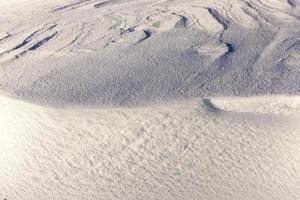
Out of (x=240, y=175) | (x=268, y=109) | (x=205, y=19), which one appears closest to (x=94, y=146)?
(x=240, y=175)

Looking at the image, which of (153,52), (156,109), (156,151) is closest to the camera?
(156,151)

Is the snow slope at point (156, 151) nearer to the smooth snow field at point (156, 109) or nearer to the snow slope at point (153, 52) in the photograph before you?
the smooth snow field at point (156, 109)

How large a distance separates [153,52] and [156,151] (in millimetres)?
1190

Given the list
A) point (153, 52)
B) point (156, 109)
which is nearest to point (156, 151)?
point (156, 109)

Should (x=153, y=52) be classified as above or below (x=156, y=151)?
above

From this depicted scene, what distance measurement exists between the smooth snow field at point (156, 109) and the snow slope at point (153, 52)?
0.01 metres

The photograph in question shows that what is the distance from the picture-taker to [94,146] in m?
3.24

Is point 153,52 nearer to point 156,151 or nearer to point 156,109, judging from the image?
point 156,109

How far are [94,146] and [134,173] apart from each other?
36cm

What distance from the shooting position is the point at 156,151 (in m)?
3.17

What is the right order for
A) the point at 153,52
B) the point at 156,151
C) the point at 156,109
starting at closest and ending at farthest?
the point at 156,151, the point at 156,109, the point at 153,52

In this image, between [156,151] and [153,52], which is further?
[153,52]

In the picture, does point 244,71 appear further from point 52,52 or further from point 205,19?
point 52,52

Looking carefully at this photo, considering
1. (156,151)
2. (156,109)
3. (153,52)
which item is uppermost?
(153,52)
